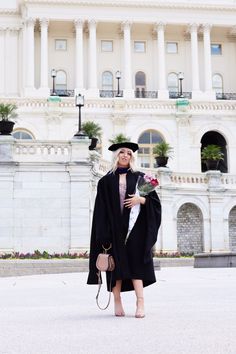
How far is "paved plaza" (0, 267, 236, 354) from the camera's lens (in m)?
6.64

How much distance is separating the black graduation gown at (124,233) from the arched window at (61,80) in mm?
61562

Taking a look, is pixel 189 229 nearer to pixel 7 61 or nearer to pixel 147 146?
pixel 147 146

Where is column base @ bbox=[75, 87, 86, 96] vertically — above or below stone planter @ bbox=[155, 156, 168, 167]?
above

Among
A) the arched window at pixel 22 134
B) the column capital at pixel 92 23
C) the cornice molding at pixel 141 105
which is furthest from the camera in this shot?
the column capital at pixel 92 23

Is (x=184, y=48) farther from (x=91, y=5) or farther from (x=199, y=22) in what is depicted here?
(x=91, y=5)

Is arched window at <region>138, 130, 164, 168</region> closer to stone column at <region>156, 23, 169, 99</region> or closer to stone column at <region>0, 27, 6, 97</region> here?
stone column at <region>156, 23, 169, 99</region>

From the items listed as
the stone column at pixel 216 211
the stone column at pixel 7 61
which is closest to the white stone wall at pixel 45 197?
the stone column at pixel 216 211

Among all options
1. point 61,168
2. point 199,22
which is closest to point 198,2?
point 199,22

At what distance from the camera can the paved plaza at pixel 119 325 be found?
6.64m

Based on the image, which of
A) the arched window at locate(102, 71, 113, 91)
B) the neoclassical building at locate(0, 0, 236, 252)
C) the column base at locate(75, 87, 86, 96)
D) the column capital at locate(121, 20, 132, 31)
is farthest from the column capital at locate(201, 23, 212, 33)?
the column base at locate(75, 87, 86, 96)

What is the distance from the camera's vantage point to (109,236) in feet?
29.3

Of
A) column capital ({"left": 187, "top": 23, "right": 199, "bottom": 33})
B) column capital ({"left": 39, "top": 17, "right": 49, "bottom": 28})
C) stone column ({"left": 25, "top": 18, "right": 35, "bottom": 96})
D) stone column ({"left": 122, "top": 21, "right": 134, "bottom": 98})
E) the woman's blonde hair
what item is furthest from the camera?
column capital ({"left": 187, "top": 23, "right": 199, "bottom": 33})

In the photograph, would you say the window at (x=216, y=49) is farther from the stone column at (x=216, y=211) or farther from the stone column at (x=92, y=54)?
the stone column at (x=216, y=211)

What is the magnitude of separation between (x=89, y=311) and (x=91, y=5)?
61864 mm
